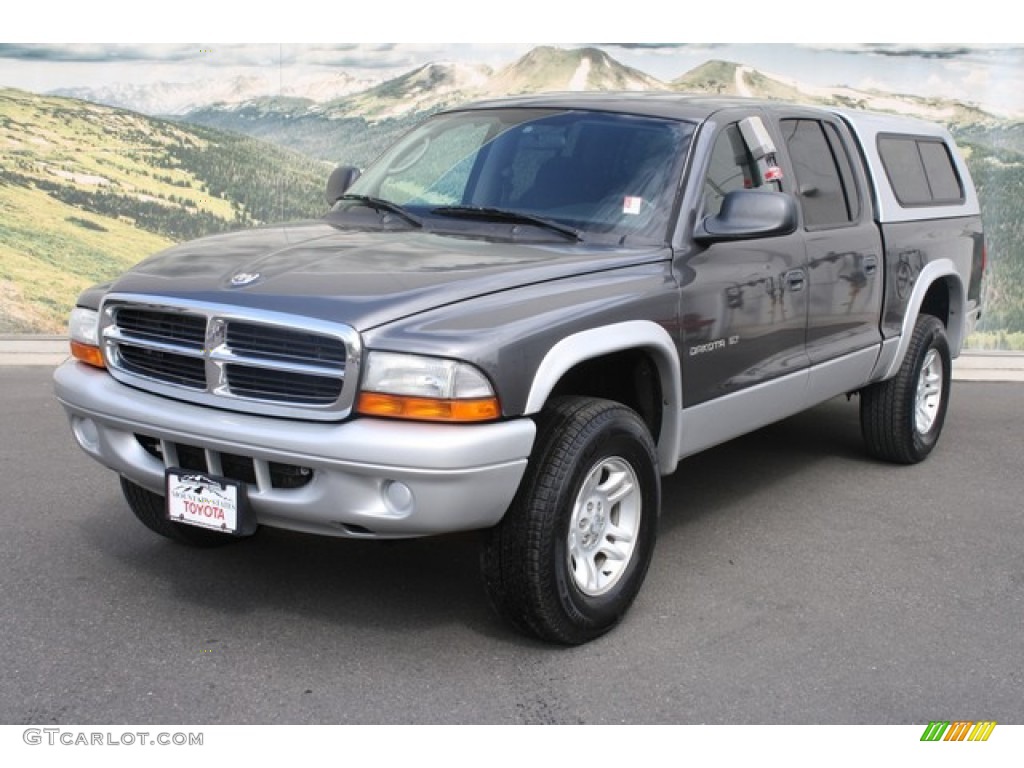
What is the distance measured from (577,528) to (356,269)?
3.88 ft

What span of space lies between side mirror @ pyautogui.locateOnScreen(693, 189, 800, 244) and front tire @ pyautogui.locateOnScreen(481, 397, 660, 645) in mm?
921

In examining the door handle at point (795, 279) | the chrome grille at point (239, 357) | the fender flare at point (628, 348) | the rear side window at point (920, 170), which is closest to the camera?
the chrome grille at point (239, 357)

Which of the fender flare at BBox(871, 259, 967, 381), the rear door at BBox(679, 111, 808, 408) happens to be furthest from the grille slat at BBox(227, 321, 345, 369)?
the fender flare at BBox(871, 259, 967, 381)

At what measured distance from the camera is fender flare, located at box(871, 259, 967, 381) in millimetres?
6457

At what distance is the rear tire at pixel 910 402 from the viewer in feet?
21.8

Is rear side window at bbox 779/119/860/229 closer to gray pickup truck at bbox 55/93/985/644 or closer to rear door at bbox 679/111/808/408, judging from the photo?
gray pickup truck at bbox 55/93/985/644

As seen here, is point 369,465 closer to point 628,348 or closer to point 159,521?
point 628,348

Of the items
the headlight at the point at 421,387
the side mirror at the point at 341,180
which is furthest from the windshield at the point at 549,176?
the headlight at the point at 421,387

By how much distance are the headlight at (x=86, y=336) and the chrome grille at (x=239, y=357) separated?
0.56ft

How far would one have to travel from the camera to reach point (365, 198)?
17.5 ft

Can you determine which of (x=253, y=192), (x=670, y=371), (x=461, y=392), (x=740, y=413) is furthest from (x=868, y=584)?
(x=253, y=192)

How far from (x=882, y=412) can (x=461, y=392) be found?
376cm

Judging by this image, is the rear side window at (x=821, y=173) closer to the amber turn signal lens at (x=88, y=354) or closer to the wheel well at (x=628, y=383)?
the wheel well at (x=628, y=383)
